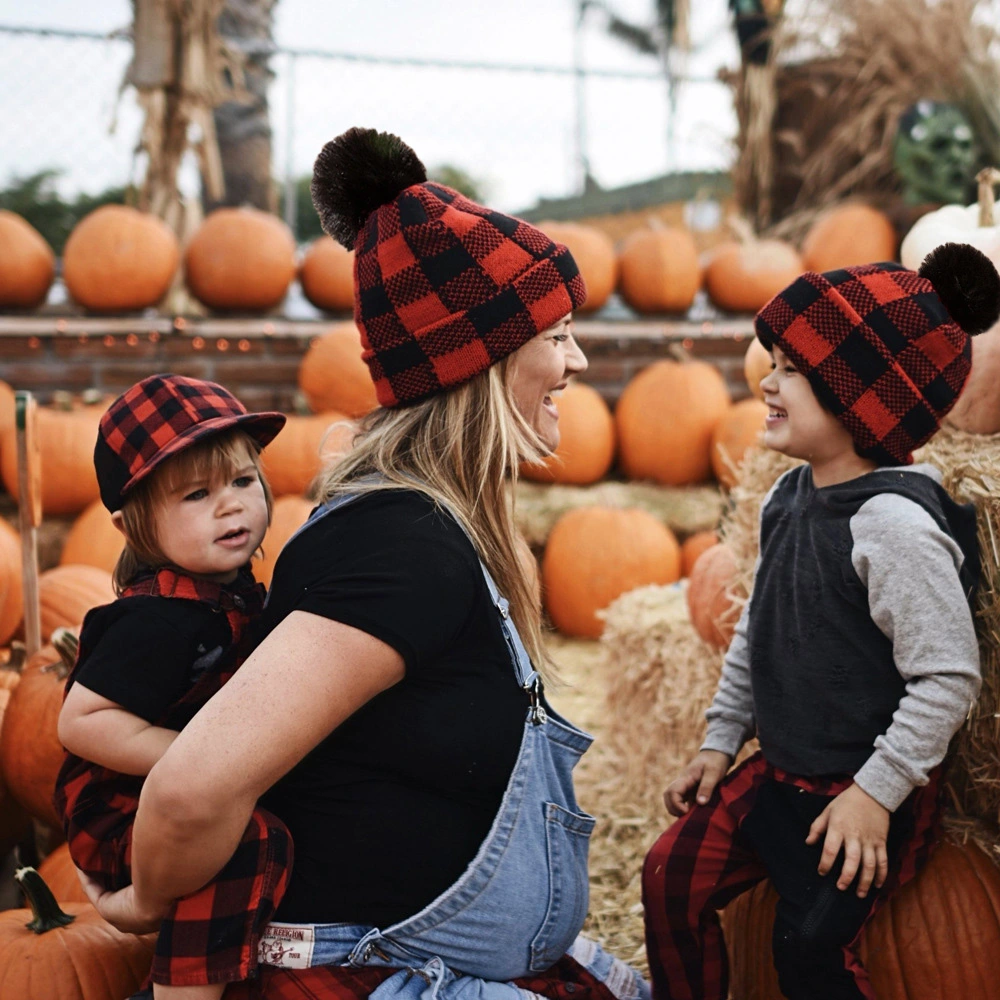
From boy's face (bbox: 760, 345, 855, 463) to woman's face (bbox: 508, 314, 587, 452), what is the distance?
15.7 inches

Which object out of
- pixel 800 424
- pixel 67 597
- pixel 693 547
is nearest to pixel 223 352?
pixel 67 597

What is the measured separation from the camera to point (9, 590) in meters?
3.14

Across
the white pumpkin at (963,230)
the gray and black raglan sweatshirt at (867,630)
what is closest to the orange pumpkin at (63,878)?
the gray and black raglan sweatshirt at (867,630)

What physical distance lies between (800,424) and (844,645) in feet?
1.27

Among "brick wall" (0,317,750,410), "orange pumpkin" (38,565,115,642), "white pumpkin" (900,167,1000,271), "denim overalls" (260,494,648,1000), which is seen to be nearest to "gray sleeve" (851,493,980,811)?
"denim overalls" (260,494,648,1000)

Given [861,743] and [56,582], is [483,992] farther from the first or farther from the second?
[56,582]

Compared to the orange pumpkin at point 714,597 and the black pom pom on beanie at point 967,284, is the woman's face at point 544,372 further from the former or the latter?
the orange pumpkin at point 714,597

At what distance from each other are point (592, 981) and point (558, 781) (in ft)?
1.20

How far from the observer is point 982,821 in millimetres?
1878

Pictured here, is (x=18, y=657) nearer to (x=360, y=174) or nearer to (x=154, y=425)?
(x=154, y=425)

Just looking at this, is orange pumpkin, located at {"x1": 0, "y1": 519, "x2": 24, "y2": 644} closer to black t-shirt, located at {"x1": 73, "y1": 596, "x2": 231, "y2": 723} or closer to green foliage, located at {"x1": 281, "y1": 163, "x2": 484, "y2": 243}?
black t-shirt, located at {"x1": 73, "y1": 596, "x2": 231, "y2": 723}

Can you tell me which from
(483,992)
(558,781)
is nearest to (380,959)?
(483,992)

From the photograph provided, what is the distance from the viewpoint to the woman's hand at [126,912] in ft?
4.64

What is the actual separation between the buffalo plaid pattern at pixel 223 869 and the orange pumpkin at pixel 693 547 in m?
3.41
